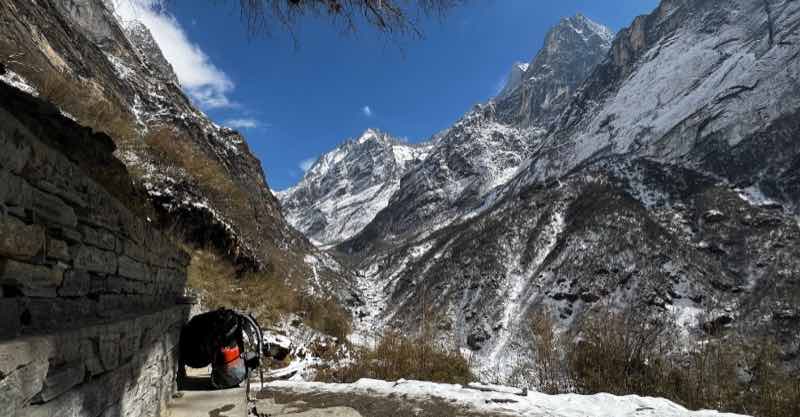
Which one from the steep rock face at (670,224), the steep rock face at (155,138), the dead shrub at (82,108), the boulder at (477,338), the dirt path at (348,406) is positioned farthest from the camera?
the boulder at (477,338)

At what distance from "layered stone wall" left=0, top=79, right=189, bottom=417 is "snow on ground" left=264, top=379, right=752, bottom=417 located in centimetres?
297

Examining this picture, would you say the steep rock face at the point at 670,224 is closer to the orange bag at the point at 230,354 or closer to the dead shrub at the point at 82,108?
the dead shrub at the point at 82,108

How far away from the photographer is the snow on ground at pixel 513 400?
16.8 feet

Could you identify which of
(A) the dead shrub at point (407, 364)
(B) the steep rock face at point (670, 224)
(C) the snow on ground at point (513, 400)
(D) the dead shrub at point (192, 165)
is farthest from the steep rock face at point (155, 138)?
(B) the steep rock face at point (670, 224)

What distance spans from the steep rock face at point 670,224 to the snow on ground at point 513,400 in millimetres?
27973

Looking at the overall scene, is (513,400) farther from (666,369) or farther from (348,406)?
(666,369)

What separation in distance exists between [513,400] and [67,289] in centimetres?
495

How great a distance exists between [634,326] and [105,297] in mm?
7237

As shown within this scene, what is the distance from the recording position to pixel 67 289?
2533mm

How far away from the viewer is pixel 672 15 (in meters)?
132

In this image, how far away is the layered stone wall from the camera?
74.8 inches

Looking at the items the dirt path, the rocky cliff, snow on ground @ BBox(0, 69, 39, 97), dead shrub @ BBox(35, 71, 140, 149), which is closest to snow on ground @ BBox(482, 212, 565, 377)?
the rocky cliff

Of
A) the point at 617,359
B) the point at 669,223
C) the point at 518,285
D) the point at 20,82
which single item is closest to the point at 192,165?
the point at 20,82

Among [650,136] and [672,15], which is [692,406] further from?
[672,15]
